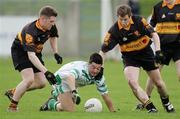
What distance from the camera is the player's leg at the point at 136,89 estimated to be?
1408 cm

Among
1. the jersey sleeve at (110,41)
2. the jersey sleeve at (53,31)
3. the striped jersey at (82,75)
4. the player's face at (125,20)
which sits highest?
the player's face at (125,20)

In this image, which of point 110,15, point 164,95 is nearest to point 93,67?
point 164,95

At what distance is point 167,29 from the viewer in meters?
15.7

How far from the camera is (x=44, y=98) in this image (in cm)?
1767

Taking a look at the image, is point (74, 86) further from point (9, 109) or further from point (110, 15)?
point (110, 15)

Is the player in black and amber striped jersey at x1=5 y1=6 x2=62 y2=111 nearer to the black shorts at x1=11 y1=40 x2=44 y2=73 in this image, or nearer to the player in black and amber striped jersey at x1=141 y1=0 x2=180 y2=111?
the black shorts at x1=11 y1=40 x2=44 y2=73

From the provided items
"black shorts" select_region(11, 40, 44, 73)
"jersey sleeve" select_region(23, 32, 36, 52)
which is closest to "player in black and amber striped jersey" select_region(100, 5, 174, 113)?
"jersey sleeve" select_region(23, 32, 36, 52)

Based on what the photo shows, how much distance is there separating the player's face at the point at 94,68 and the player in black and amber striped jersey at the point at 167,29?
78.8 inches

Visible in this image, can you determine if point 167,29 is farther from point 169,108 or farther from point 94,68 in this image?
point 94,68

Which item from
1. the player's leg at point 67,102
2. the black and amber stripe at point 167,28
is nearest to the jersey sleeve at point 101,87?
the player's leg at point 67,102

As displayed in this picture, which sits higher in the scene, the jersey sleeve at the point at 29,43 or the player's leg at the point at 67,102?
the jersey sleeve at the point at 29,43

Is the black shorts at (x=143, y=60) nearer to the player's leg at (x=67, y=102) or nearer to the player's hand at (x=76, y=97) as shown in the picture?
the player's leg at (x=67, y=102)

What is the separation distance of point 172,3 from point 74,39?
64.4 feet

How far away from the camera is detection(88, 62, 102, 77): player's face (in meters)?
13.9
